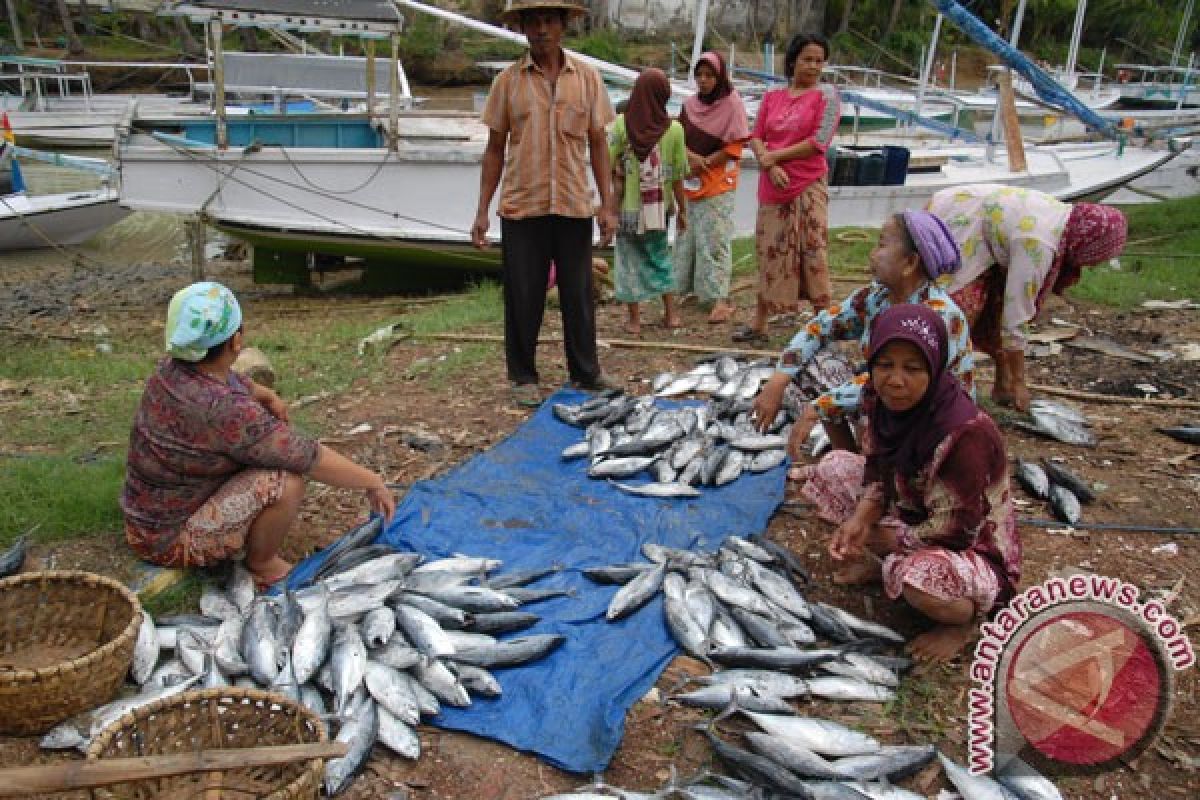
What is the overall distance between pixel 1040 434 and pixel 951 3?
530 centimetres

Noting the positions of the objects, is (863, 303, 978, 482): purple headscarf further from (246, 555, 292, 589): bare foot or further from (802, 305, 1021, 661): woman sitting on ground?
(246, 555, 292, 589): bare foot

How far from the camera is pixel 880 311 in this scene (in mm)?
4277

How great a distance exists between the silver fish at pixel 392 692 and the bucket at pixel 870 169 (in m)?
11.1

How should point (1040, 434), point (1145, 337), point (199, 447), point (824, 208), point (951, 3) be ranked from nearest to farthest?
point (199, 447) < point (1040, 434) < point (824, 208) < point (1145, 337) < point (951, 3)

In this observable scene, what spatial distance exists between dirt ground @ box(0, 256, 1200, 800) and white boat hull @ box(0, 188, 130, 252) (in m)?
10.3

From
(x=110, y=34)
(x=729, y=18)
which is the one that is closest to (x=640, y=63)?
(x=729, y=18)

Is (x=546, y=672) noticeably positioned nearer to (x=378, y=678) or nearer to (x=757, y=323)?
(x=378, y=678)

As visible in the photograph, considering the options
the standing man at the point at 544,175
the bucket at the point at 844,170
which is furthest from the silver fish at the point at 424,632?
the bucket at the point at 844,170

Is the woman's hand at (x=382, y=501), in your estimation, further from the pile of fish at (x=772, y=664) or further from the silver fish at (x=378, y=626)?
the pile of fish at (x=772, y=664)

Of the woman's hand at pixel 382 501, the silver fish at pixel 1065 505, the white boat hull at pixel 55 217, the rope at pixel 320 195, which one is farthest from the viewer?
the white boat hull at pixel 55 217

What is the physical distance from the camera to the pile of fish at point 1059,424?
542 cm

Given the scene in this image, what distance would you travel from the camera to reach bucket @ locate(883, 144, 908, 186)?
1270cm

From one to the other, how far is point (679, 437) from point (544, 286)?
1396 mm

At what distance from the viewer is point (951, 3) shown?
895 cm
